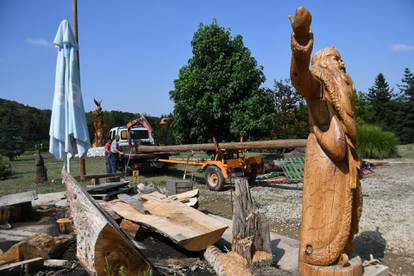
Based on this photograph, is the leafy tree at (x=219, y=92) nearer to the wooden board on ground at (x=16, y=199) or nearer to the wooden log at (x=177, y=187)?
the wooden log at (x=177, y=187)

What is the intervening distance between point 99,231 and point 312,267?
6.10 ft

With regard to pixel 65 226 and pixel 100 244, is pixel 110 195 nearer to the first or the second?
pixel 65 226

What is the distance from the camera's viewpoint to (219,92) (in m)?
13.9

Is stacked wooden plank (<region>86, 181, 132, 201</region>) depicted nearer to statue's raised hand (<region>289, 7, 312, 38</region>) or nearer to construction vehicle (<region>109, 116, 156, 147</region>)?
statue's raised hand (<region>289, 7, 312, 38</region>)

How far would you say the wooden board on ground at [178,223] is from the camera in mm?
3965

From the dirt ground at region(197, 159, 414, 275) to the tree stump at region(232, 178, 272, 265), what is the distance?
3.89ft

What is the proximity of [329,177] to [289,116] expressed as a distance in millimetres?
17892

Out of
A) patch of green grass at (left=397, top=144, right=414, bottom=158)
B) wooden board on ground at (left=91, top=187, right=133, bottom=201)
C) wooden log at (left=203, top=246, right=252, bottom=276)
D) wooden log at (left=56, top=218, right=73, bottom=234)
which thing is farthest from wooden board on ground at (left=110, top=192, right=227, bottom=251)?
patch of green grass at (left=397, top=144, right=414, bottom=158)

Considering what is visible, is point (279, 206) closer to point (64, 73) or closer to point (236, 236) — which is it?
point (236, 236)

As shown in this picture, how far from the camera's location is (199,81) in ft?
46.2

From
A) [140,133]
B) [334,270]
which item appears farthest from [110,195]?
[140,133]

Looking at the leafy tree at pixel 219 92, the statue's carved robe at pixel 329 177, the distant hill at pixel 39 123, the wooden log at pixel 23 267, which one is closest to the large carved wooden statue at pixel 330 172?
the statue's carved robe at pixel 329 177

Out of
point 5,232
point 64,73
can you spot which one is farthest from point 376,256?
point 64,73

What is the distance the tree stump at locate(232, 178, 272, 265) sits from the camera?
12.3 feet
